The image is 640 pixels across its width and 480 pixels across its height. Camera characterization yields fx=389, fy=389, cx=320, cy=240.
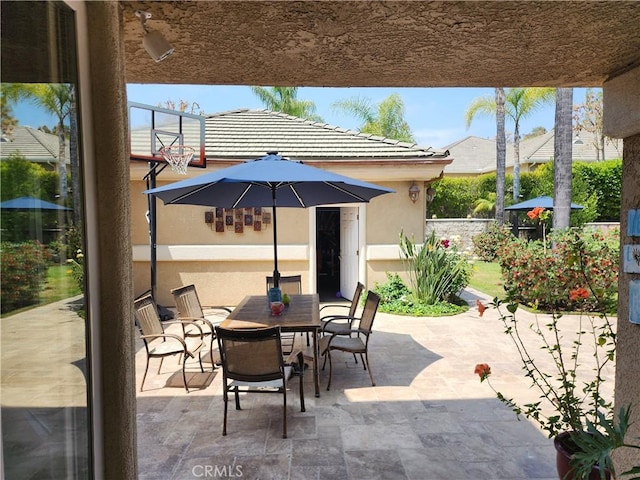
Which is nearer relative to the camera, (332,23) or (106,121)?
(106,121)

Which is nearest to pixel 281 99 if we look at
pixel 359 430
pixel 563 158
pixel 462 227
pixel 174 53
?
pixel 462 227

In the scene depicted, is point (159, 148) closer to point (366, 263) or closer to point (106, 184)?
point (366, 263)

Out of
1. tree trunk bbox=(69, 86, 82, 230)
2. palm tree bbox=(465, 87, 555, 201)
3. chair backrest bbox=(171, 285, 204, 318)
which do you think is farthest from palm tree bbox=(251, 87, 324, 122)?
tree trunk bbox=(69, 86, 82, 230)

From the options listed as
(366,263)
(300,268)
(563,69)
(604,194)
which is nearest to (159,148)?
(300,268)

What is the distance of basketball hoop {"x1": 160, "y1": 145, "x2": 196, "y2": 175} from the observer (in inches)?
292

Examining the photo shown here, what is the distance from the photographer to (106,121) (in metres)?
1.64

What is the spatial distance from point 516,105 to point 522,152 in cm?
857

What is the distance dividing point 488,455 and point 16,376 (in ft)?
11.4

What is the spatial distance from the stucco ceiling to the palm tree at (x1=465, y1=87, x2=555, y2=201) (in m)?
19.2

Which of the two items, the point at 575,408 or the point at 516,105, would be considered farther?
the point at 516,105

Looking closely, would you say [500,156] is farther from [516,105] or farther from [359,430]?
[359,430]

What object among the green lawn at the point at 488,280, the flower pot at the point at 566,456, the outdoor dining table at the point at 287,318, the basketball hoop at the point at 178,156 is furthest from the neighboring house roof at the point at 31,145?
the green lawn at the point at 488,280

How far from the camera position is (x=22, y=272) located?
1302 mm

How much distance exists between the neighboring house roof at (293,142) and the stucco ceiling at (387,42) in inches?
262
